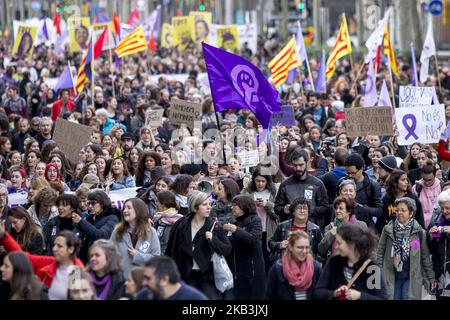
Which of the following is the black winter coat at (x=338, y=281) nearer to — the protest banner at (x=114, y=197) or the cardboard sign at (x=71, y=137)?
the protest banner at (x=114, y=197)

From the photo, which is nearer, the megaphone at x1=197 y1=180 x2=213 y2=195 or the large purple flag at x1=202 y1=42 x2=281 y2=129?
the megaphone at x1=197 y1=180 x2=213 y2=195

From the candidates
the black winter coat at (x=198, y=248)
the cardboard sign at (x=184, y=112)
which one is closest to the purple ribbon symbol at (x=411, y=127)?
the cardboard sign at (x=184, y=112)

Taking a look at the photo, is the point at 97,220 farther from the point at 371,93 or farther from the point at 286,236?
the point at 371,93

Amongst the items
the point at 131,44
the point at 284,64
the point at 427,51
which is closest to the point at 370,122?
the point at 284,64

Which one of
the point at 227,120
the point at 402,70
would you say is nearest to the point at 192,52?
the point at 402,70

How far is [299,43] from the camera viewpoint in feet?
80.2

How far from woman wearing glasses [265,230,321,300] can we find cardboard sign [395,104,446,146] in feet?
21.7

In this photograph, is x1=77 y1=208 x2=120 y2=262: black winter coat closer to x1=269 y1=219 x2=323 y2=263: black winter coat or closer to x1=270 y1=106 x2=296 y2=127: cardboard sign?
x1=269 y1=219 x2=323 y2=263: black winter coat

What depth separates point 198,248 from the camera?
1023cm

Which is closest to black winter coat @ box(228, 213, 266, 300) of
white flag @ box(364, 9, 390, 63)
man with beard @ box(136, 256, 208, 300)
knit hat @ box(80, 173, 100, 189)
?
knit hat @ box(80, 173, 100, 189)

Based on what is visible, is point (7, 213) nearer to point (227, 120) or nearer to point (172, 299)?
point (172, 299)

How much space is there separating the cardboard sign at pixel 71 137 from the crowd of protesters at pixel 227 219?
0.50 ft

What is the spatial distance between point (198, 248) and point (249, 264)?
24.4 inches

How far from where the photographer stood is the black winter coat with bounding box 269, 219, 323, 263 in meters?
10.5
